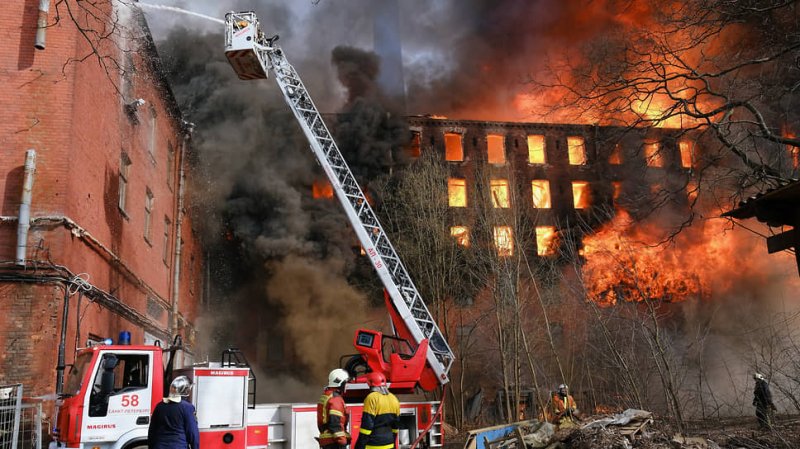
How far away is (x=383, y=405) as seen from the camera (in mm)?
6559

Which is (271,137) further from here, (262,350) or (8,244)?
(8,244)

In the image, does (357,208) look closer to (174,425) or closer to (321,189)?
(174,425)

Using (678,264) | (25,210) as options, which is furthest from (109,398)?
(678,264)

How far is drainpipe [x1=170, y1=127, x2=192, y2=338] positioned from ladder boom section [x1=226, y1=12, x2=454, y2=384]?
658cm

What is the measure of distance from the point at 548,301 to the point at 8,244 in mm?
17245

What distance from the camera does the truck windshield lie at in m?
7.91

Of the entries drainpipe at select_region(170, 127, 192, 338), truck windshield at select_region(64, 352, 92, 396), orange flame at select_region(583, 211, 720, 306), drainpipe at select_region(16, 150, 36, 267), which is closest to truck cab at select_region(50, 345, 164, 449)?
truck windshield at select_region(64, 352, 92, 396)

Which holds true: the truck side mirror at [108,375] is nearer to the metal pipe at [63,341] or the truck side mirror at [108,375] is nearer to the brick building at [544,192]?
the metal pipe at [63,341]

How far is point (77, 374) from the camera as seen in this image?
8.05 metres

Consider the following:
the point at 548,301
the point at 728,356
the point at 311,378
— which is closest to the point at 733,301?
the point at 728,356

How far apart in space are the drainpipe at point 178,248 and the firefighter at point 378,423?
1383 centimetres

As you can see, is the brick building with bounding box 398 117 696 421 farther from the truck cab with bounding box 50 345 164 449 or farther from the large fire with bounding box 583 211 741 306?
the truck cab with bounding box 50 345 164 449

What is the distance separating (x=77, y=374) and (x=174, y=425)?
8.99ft

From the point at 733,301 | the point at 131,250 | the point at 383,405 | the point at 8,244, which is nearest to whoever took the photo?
the point at 383,405
